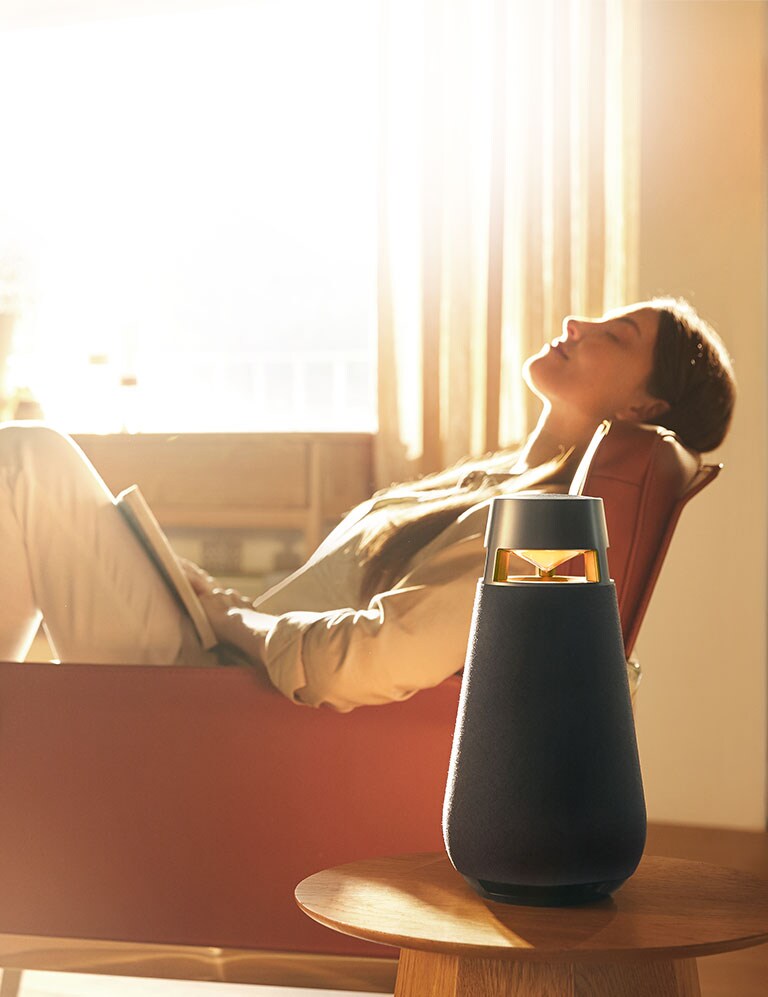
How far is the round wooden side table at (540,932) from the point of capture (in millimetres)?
837

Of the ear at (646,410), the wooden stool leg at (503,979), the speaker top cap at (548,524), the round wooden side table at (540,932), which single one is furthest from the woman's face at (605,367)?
the wooden stool leg at (503,979)

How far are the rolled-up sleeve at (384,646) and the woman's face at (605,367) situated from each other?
331mm

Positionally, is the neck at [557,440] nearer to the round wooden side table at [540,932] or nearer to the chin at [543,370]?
the chin at [543,370]

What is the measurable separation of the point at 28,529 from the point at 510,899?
2.84 feet

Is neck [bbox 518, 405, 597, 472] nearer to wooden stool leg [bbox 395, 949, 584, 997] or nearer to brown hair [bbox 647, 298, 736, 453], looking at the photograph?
brown hair [bbox 647, 298, 736, 453]

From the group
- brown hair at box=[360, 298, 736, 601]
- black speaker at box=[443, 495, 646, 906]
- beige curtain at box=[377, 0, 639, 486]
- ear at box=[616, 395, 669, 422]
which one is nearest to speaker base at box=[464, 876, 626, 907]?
black speaker at box=[443, 495, 646, 906]

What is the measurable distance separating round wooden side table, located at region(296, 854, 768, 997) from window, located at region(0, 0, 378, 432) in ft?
9.90

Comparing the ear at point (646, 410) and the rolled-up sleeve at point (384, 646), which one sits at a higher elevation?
the ear at point (646, 410)

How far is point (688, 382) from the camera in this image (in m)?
1.58

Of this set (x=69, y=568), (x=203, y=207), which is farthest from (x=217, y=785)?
(x=203, y=207)

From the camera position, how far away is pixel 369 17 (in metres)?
3.85

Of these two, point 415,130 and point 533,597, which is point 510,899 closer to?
point 533,597

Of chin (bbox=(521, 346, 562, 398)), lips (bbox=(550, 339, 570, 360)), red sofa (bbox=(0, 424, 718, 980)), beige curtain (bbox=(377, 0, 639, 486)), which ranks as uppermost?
beige curtain (bbox=(377, 0, 639, 486))

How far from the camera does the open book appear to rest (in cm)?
161
